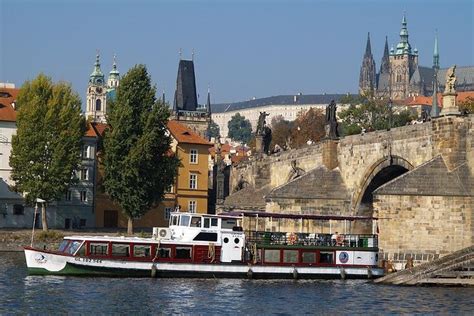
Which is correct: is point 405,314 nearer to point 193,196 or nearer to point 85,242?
point 85,242

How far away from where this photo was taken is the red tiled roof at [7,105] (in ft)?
282

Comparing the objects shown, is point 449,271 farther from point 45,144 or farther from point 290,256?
point 45,144

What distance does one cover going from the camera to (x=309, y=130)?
139625 millimetres

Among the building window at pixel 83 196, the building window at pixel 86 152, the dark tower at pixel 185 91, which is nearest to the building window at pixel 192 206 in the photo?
the building window at pixel 83 196

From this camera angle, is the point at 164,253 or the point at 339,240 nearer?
the point at 164,253

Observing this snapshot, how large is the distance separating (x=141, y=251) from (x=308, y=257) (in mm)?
7955

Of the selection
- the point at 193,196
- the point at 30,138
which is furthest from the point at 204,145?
the point at 30,138

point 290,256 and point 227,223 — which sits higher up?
point 227,223

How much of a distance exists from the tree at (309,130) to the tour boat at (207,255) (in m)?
75.8

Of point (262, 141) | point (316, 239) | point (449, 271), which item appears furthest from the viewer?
point (262, 141)

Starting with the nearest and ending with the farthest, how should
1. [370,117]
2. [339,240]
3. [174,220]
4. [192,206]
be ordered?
[174,220]
[339,240]
[192,206]
[370,117]

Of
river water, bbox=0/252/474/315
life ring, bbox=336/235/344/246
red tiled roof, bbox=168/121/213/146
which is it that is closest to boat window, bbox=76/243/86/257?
river water, bbox=0/252/474/315

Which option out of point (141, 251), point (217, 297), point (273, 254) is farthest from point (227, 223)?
point (217, 297)

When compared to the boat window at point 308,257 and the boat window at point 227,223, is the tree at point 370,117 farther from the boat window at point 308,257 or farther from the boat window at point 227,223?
the boat window at point 227,223
